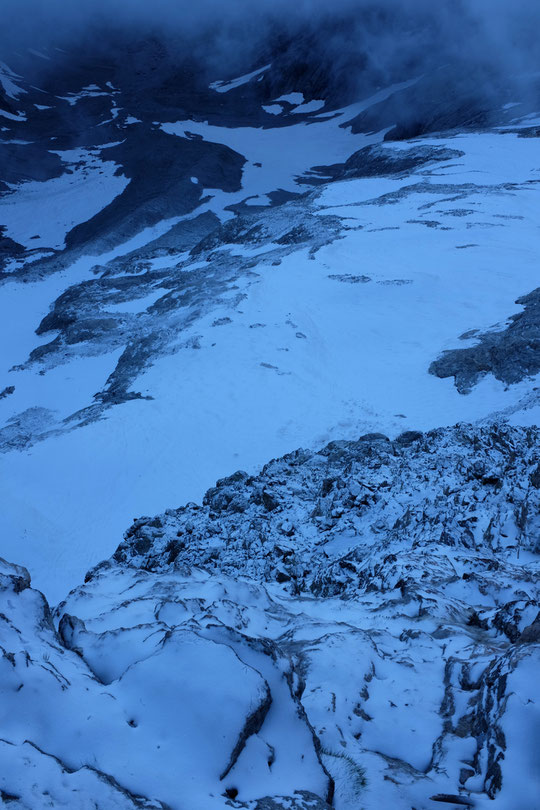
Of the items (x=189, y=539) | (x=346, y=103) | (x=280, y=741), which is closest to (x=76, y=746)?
(x=280, y=741)

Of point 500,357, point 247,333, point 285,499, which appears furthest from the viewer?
point 247,333

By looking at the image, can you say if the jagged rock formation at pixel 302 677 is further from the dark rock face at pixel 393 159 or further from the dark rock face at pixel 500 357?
the dark rock face at pixel 393 159

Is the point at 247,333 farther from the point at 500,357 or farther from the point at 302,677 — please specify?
the point at 302,677

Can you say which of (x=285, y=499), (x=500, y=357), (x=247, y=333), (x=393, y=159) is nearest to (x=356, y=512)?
(x=285, y=499)

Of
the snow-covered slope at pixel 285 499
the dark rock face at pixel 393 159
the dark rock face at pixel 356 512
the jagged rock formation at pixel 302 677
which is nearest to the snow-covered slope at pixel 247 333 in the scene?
the snow-covered slope at pixel 285 499

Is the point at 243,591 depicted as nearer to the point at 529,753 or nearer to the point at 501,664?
the point at 501,664
